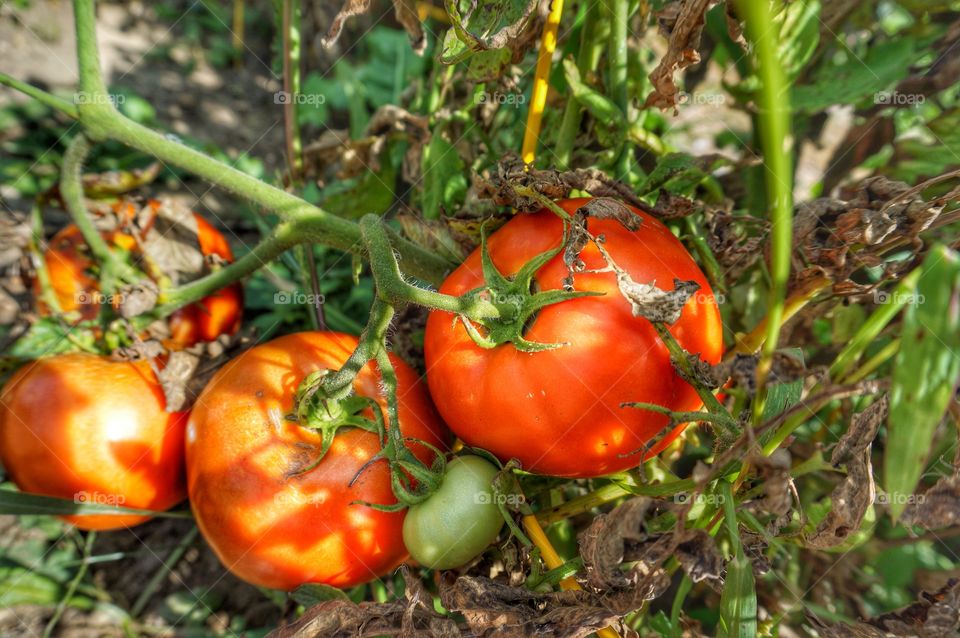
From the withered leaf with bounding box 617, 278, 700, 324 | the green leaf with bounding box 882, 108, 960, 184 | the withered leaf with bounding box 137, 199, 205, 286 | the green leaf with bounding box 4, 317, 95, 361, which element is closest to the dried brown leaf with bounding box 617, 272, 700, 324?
the withered leaf with bounding box 617, 278, 700, 324

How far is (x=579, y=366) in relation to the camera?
105 cm

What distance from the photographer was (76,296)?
1.62 m

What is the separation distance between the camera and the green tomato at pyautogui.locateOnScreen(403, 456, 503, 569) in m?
1.16

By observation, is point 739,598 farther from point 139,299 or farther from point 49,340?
point 49,340

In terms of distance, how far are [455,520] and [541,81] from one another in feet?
2.88

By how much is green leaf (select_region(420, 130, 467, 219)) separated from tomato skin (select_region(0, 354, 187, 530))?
2.34 ft

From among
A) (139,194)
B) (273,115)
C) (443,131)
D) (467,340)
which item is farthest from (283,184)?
(467,340)

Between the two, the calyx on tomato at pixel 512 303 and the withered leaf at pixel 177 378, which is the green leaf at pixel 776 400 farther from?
the withered leaf at pixel 177 378

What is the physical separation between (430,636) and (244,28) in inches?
93.5

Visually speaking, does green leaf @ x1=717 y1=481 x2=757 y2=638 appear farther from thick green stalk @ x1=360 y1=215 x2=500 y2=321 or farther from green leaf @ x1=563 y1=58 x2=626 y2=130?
green leaf @ x1=563 y1=58 x2=626 y2=130

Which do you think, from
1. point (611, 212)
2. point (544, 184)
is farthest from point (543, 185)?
point (611, 212)

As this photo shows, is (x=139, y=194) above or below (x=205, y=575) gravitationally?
above

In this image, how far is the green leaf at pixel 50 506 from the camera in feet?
4.57

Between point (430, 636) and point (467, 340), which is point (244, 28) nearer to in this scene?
point (467, 340)
